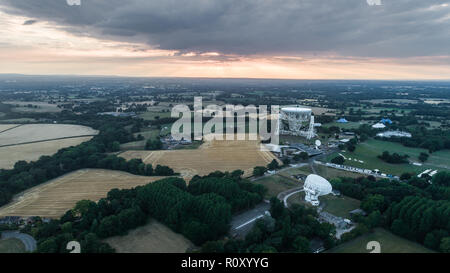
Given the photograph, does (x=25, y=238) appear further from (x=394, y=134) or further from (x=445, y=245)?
(x=394, y=134)

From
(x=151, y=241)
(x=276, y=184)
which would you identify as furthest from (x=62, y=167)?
(x=276, y=184)

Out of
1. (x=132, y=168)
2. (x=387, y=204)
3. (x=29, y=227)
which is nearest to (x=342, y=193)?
(x=387, y=204)

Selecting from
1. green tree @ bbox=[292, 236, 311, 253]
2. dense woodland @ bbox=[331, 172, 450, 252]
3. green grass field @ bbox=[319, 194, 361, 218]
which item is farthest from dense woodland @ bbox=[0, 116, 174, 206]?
dense woodland @ bbox=[331, 172, 450, 252]

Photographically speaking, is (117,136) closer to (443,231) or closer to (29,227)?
(29,227)

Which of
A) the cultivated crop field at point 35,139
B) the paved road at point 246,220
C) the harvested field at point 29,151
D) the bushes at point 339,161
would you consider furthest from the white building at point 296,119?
the harvested field at point 29,151

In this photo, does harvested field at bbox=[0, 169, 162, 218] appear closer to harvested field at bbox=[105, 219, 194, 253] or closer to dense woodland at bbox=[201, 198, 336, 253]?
harvested field at bbox=[105, 219, 194, 253]
